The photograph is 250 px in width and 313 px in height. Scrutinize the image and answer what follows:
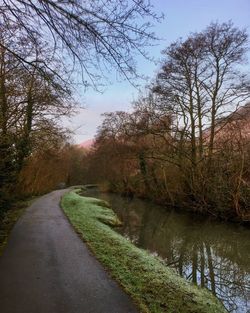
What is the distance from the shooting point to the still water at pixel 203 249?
816 centimetres

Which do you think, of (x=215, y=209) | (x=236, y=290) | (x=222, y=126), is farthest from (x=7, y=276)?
(x=222, y=126)

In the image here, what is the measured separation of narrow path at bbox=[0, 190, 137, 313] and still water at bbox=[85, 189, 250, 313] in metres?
2.81

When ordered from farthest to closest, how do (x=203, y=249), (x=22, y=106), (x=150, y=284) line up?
(x=22, y=106)
(x=203, y=249)
(x=150, y=284)

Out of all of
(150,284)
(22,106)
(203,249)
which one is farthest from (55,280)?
(22,106)

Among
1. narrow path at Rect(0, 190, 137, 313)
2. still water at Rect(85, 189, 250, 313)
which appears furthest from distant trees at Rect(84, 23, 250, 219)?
narrow path at Rect(0, 190, 137, 313)

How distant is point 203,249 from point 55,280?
293 inches

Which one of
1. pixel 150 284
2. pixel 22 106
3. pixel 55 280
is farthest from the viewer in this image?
pixel 22 106

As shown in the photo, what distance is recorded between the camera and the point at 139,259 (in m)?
8.56

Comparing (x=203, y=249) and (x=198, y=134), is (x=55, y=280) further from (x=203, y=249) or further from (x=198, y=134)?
(x=198, y=134)

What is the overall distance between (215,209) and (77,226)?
31.7 ft

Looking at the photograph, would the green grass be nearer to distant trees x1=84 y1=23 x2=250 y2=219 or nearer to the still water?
the still water

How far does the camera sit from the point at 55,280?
635cm

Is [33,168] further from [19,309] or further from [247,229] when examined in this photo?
[19,309]

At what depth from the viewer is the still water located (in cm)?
816
